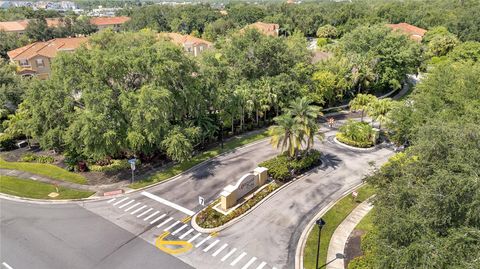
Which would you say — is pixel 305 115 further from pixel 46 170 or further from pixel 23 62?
pixel 23 62

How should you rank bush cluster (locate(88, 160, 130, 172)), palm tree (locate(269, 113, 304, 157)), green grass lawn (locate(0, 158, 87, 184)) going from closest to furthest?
palm tree (locate(269, 113, 304, 157)), green grass lawn (locate(0, 158, 87, 184)), bush cluster (locate(88, 160, 130, 172))

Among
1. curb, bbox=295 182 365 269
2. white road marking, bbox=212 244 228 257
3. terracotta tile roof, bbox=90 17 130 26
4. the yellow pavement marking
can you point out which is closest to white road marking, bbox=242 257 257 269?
white road marking, bbox=212 244 228 257

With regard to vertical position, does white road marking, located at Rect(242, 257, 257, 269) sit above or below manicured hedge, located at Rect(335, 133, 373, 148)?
below

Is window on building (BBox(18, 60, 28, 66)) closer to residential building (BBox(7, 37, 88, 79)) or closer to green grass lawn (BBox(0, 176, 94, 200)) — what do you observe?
residential building (BBox(7, 37, 88, 79))

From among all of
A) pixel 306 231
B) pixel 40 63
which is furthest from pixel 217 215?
pixel 40 63

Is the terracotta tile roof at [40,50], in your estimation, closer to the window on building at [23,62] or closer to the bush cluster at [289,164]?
the window on building at [23,62]

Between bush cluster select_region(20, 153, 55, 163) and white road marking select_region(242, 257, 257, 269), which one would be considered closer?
white road marking select_region(242, 257, 257, 269)

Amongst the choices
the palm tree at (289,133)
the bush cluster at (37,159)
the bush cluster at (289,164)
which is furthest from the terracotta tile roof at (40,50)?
the bush cluster at (289,164)
